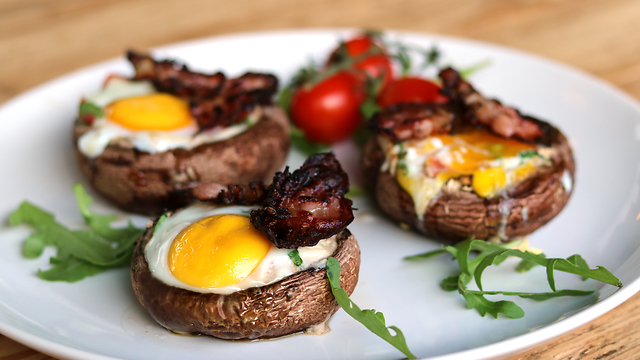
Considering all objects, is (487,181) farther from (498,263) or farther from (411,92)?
(411,92)

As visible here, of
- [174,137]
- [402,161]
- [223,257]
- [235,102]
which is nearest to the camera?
[223,257]

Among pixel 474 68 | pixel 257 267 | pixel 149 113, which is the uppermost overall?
pixel 149 113

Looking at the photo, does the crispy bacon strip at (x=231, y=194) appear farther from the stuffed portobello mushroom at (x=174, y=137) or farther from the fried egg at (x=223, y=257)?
the stuffed portobello mushroom at (x=174, y=137)

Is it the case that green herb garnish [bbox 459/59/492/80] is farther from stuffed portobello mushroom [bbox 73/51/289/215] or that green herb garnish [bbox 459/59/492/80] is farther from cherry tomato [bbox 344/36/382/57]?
stuffed portobello mushroom [bbox 73/51/289/215]

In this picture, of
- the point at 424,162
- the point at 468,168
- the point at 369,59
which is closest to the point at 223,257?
the point at 424,162

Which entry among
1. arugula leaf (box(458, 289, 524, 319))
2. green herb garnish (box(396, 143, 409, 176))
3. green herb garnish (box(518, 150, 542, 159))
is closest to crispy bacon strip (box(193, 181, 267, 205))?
green herb garnish (box(396, 143, 409, 176))

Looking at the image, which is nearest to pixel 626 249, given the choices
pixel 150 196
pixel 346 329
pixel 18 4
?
pixel 346 329
